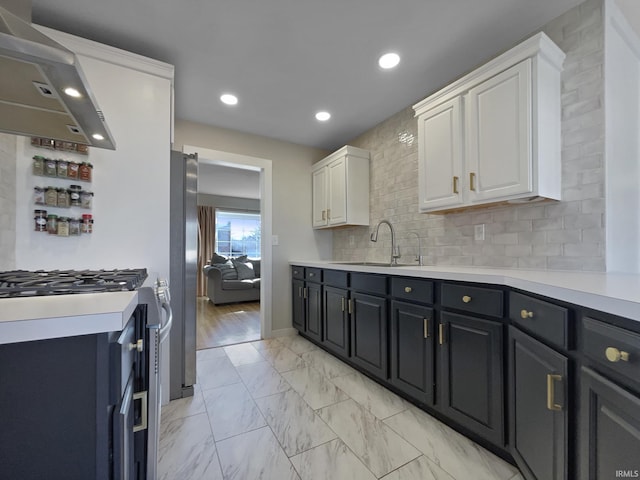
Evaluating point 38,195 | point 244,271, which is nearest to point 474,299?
point 38,195

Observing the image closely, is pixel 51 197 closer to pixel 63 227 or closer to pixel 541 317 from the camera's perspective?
pixel 63 227

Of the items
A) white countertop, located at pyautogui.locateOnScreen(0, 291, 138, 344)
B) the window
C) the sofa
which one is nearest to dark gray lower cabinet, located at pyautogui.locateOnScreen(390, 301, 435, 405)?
white countertop, located at pyautogui.locateOnScreen(0, 291, 138, 344)

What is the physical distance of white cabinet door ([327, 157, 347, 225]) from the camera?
3203 mm

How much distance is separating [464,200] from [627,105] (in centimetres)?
100

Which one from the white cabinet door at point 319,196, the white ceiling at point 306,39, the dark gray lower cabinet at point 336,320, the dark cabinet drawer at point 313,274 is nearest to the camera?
the white ceiling at point 306,39

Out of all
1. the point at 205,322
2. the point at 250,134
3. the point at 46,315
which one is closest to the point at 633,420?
the point at 46,315

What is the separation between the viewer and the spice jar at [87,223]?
5.63 feet

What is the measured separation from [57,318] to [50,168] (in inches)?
63.4

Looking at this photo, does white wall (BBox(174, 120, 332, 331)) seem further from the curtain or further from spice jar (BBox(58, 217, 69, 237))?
the curtain

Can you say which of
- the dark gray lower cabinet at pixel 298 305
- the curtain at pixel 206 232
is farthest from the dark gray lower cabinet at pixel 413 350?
the curtain at pixel 206 232

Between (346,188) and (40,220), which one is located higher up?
(346,188)

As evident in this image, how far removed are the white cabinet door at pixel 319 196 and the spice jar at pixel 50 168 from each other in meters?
2.44

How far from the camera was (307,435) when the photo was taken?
5.30 ft

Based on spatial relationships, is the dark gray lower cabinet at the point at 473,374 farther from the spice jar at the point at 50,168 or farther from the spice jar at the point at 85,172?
the spice jar at the point at 50,168
